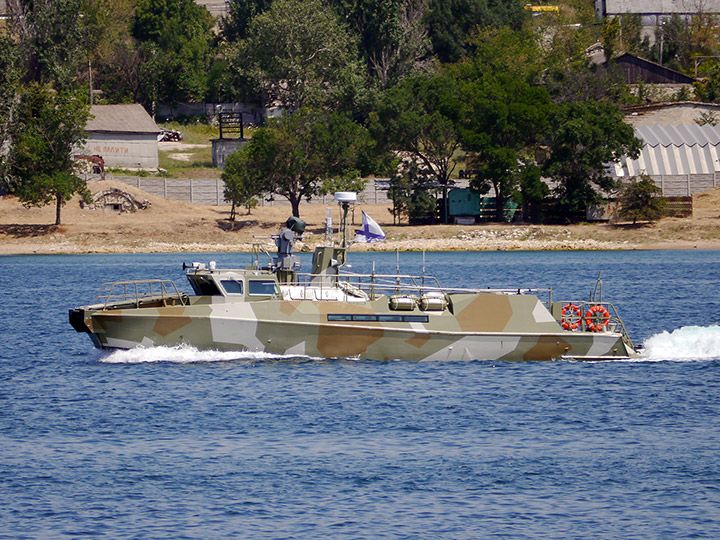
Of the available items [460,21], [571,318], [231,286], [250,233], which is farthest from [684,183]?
[231,286]

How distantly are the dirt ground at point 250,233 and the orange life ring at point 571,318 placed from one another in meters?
51.7

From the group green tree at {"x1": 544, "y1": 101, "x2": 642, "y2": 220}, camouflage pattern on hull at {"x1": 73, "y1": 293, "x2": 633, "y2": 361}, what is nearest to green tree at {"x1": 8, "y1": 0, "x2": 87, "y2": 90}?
green tree at {"x1": 544, "y1": 101, "x2": 642, "y2": 220}

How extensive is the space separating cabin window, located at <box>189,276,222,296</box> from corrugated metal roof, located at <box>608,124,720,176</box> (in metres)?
67.3

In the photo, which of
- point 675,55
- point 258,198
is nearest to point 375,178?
point 258,198

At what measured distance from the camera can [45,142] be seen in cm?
8775

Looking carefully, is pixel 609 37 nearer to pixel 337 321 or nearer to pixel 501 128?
pixel 501 128

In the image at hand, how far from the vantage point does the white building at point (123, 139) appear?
104000 mm

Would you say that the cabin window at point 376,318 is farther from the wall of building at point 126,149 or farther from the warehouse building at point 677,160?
the wall of building at point 126,149

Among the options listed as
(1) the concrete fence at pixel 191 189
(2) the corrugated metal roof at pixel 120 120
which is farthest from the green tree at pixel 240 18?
(1) the concrete fence at pixel 191 189

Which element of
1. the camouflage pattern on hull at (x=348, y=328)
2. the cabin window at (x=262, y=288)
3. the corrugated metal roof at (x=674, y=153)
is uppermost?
the corrugated metal roof at (x=674, y=153)

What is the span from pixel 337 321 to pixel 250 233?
5821 cm

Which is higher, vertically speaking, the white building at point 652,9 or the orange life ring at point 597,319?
the white building at point 652,9

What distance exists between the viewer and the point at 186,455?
2195 cm

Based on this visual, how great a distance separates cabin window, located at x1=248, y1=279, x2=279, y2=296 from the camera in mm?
29016
